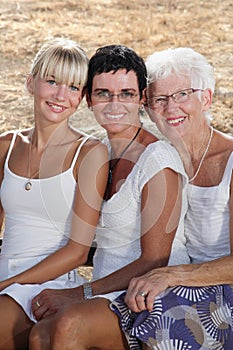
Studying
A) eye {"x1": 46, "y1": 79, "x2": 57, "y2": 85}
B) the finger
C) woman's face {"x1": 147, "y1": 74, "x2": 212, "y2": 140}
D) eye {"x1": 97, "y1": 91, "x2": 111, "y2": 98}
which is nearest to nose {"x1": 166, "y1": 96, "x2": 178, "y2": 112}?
woman's face {"x1": 147, "y1": 74, "x2": 212, "y2": 140}

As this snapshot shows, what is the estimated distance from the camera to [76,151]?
10.4 ft

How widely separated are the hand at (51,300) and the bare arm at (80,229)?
0.40 ft

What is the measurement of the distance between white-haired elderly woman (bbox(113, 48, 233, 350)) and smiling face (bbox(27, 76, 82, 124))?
0.97 ft

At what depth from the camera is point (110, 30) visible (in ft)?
26.7

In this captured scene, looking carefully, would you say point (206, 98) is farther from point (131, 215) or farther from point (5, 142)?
point (5, 142)

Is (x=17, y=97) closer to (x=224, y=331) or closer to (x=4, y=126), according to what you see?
(x=4, y=126)

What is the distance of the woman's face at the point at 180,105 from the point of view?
3.09 metres

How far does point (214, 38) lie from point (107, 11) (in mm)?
1344

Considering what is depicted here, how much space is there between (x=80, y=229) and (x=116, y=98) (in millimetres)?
511

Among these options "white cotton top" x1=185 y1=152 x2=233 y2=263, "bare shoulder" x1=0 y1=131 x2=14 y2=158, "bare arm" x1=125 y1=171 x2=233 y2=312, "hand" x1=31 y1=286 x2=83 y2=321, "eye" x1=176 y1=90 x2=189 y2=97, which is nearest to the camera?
"bare arm" x1=125 y1=171 x2=233 y2=312

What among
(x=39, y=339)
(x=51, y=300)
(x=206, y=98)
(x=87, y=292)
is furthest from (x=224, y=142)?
(x=39, y=339)

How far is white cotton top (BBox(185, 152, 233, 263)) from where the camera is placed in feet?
9.81

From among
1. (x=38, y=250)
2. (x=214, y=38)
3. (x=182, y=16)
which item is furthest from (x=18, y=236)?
(x=182, y=16)

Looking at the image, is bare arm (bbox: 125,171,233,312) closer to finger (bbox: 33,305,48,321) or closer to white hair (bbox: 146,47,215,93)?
finger (bbox: 33,305,48,321)
